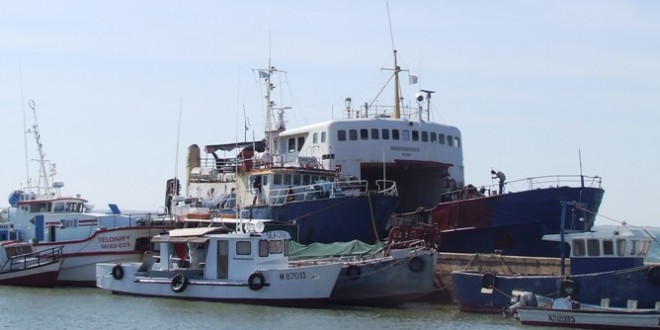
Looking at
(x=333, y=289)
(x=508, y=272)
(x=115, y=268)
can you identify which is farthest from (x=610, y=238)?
(x=115, y=268)

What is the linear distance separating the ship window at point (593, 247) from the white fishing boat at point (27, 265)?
59.7 ft

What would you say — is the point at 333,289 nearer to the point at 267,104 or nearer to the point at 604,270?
the point at 604,270

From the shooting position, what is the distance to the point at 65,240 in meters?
37.4

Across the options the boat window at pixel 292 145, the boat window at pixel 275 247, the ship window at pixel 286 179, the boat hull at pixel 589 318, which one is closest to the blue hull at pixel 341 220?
the ship window at pixel 286 179

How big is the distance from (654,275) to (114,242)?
19.0m

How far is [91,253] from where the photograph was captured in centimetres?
3591

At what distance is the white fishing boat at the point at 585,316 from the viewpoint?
24109mm

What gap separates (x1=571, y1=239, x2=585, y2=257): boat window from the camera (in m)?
26.9

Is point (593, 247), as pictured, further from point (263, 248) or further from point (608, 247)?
point (263, 248)

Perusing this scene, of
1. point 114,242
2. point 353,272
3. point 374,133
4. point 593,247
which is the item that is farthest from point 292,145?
point 593,247

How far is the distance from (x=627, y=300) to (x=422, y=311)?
590 centimetres

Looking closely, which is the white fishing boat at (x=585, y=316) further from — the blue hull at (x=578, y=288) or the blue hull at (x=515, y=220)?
the blue hull at (x=515, y=220)

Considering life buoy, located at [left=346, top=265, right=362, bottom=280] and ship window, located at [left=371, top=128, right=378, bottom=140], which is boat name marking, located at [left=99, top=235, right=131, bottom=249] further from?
life buoy, located at [left=346, top=265, right=362, bottom=280]

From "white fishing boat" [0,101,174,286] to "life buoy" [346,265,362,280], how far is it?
388 inches
